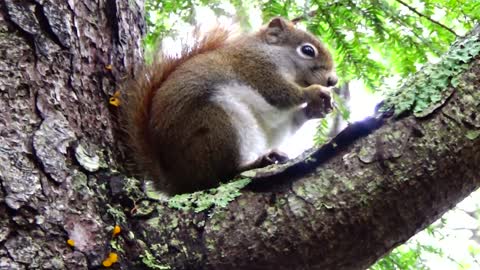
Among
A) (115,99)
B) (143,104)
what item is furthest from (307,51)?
(115,99)

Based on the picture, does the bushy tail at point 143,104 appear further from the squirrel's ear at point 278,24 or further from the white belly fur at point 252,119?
the squirrel's ear at point 278,24

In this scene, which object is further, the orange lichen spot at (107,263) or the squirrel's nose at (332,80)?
the squirrel's nose at (332,80)

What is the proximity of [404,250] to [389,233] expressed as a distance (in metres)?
0.98

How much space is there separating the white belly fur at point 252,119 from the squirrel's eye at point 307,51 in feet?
1.42

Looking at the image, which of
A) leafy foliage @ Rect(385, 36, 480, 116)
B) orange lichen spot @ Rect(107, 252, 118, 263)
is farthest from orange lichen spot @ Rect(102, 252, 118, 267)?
leafy foliage @ Rect(385, 36, 480, 116)

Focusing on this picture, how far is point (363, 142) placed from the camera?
4.61 ft

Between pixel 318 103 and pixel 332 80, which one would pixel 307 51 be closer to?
pixel 332 80

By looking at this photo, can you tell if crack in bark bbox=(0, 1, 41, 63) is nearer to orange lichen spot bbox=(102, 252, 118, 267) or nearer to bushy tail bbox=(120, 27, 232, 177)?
bushy tail bbox=(120, 27, 232, 177)

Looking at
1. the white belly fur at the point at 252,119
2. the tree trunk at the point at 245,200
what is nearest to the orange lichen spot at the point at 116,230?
the tree trunk at the point at 245,200

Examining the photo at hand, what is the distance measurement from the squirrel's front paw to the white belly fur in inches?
2.5

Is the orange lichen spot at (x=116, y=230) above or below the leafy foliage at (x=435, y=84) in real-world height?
below

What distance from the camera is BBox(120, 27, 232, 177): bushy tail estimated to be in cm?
182

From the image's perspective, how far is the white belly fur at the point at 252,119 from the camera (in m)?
1.99

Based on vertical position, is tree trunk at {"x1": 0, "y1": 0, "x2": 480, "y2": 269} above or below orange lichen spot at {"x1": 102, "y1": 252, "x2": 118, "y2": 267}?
above
